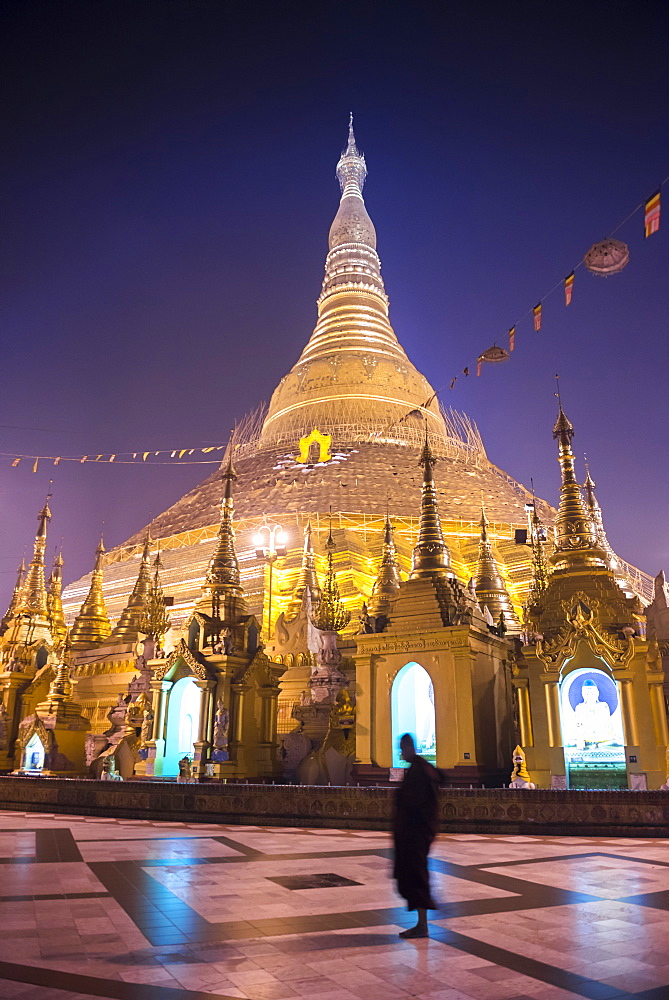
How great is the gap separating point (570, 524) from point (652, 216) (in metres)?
8.29

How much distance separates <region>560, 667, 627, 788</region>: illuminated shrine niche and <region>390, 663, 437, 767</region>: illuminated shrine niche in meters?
2.79

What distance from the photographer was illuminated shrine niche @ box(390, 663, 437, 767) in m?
15.8

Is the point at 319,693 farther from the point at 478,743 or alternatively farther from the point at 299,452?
the point at 299,452

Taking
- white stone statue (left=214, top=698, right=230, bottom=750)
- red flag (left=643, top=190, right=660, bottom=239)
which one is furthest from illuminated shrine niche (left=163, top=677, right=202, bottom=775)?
red flag (left=643, top=190, right=660, bottom=239)

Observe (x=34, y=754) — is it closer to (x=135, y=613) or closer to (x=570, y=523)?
(x=135, y=613)

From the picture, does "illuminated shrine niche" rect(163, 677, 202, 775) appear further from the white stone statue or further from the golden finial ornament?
the golden finial ornament

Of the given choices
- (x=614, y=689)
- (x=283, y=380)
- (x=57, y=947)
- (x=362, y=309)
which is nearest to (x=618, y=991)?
(x=57, y=947)

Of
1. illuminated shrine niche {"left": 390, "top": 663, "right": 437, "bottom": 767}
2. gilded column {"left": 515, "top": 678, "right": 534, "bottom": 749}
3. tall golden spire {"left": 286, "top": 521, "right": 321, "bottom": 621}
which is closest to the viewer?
gilded column {"left": 515, "top": 678, "right": 534, "bottom": 749}

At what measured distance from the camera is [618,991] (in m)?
3.87

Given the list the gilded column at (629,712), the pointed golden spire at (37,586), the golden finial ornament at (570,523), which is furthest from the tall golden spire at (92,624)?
the gilded column at (629,712)

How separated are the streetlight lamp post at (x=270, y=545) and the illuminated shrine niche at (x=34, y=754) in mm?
9612

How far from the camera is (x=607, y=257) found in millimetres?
12328

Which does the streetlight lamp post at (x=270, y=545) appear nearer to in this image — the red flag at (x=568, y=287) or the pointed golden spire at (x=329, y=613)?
the pointed golden spire at (x=329, y=613)

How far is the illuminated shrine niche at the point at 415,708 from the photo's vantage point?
15.8 meters
